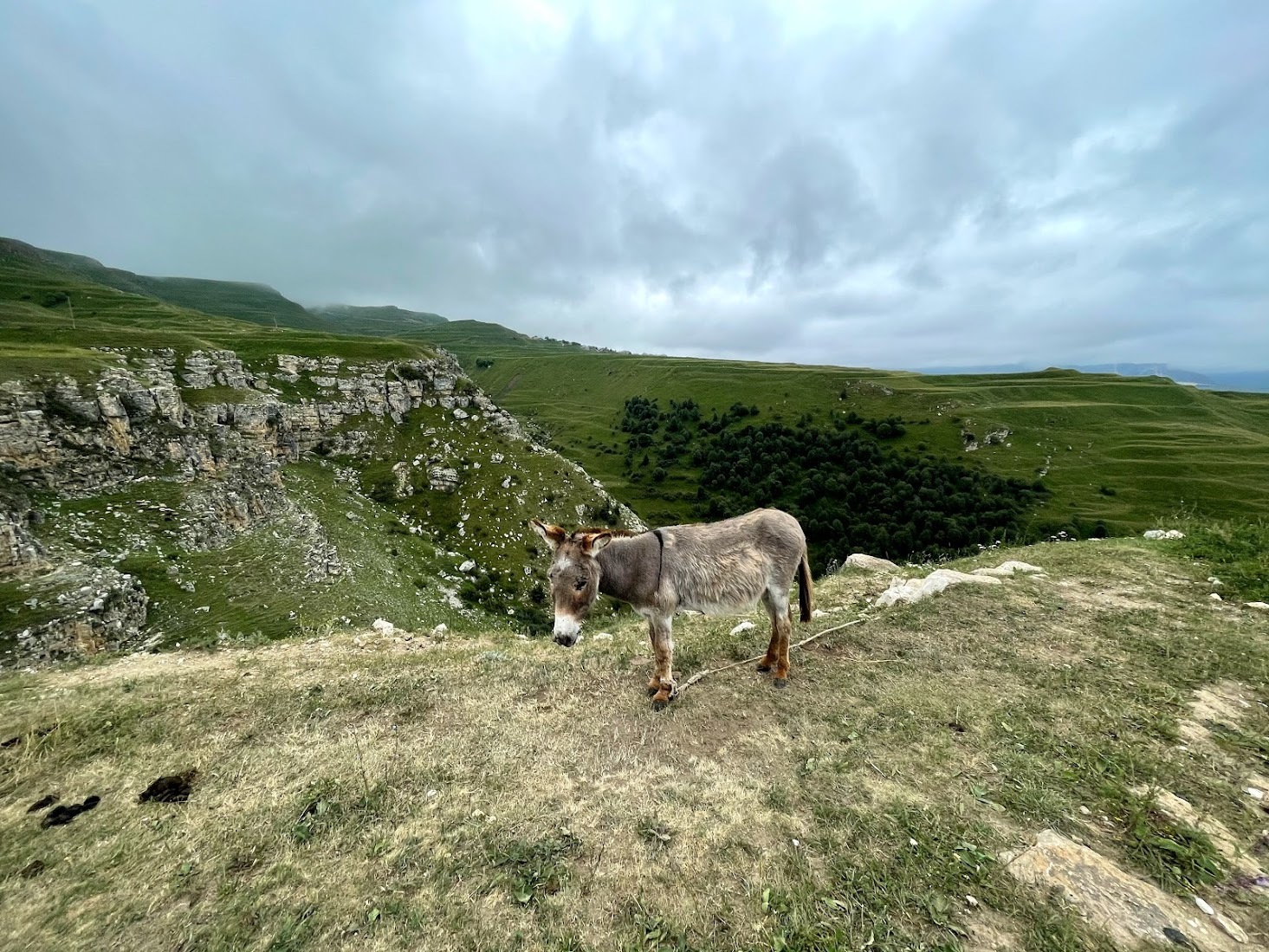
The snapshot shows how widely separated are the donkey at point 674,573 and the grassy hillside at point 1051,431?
100 m

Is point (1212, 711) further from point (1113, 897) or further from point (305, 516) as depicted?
point (305, 516)

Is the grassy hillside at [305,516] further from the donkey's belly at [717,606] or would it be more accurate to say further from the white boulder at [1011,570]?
the white boulder at [1011,570]

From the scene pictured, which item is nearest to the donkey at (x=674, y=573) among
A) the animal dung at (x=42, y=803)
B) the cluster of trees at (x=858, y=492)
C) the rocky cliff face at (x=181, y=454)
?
the animal dung at (x=42, y=803)

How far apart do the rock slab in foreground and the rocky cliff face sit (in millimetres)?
40172

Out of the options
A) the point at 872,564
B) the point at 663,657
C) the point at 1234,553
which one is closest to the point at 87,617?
the point at 663,657

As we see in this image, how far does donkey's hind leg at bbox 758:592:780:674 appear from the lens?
893 centimetres

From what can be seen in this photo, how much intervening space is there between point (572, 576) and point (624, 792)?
306 cm

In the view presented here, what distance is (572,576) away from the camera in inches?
293

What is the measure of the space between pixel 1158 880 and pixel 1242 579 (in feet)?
43.2

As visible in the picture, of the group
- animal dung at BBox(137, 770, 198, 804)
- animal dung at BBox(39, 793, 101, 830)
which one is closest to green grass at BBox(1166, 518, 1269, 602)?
animal dung at BBox(137, 770, 198, 804)

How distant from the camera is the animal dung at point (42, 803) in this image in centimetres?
585

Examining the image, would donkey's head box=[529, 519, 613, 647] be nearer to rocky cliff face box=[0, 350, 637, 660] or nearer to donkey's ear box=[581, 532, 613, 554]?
donkey's ear box=[581, 532, 613, 554]

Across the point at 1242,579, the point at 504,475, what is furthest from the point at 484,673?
the point at 504,475

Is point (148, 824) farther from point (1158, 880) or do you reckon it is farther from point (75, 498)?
point (75, 498)
